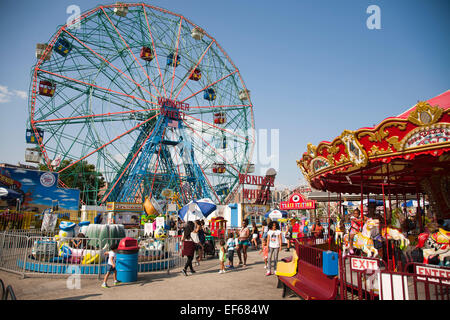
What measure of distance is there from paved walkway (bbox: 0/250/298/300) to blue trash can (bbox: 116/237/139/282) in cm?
21

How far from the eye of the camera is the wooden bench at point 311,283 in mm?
4586

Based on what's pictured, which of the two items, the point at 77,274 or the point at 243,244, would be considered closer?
the point at 77,274

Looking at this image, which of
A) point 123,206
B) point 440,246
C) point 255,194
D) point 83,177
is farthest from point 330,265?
point 83,177

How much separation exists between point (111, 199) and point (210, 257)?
14952 millimetres

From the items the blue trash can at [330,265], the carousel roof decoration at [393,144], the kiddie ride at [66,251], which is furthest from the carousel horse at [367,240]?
the kiddie ride at [66,251]

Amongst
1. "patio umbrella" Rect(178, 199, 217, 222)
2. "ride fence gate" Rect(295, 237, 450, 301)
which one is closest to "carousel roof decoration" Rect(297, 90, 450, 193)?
"ride fence gate" Rect(295, 237, 450, 301)

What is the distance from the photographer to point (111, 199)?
2403 centimetres

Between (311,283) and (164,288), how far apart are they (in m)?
3.02

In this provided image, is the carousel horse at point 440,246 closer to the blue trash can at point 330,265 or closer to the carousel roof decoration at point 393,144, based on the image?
the carousel roof decoration at point 393,144

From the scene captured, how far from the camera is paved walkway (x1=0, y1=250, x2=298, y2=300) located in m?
5.64

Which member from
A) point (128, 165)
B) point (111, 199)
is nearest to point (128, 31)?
point (128, 165)

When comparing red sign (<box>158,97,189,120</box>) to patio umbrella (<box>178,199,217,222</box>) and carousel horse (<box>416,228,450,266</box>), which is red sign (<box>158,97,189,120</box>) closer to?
patio umbrella (<box>178,199,217,222</box>)

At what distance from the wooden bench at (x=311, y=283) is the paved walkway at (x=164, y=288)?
15.4 inches
